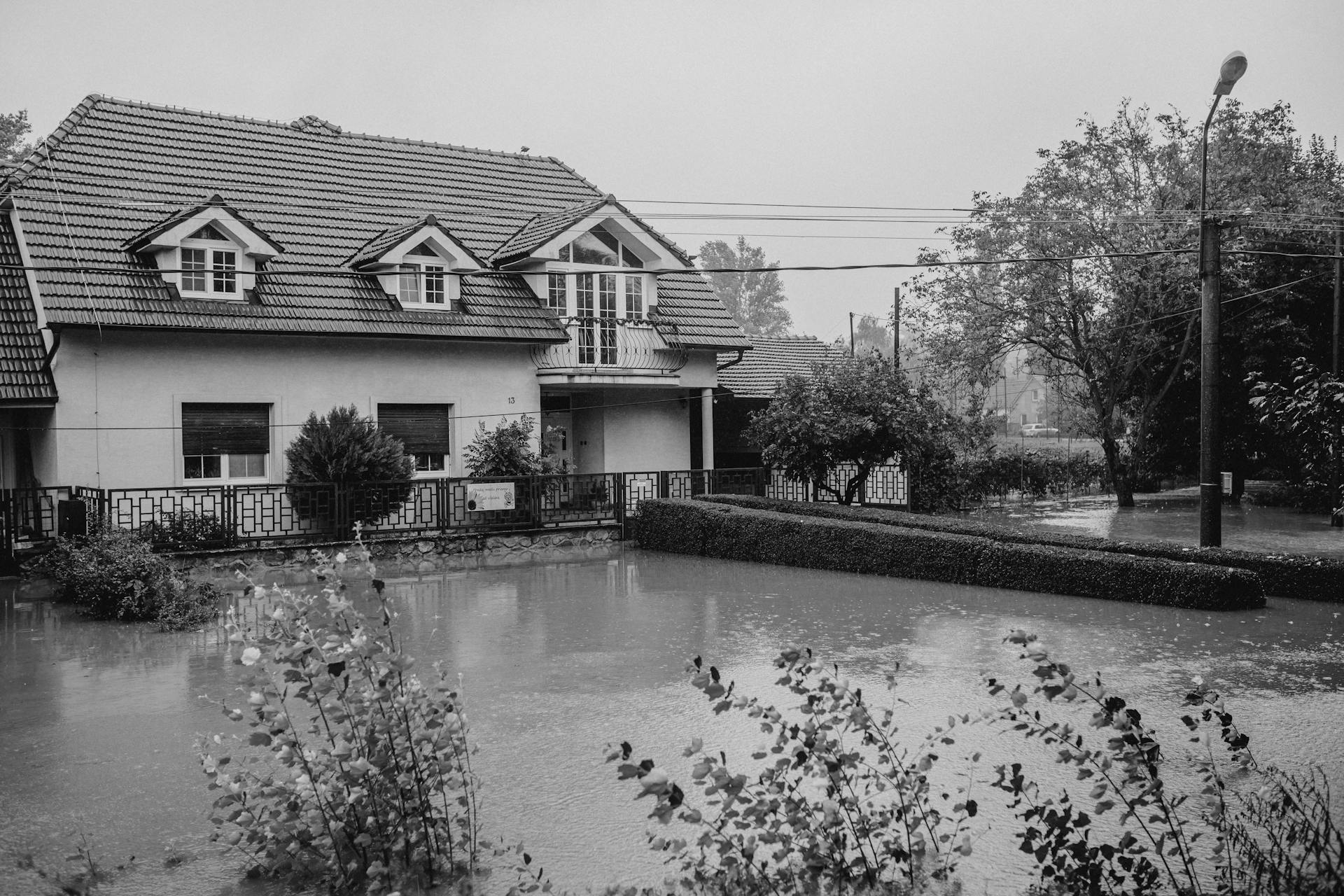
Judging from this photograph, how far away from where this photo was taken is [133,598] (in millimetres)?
14477

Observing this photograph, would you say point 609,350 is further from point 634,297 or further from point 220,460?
point 220,460

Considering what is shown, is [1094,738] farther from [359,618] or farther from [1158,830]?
[359,618]

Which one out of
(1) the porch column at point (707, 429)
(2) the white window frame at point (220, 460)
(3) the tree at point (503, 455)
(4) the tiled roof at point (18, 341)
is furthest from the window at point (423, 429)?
(1) the porch column at point (707, 429)

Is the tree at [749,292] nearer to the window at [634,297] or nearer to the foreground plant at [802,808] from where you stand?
the window at [634,297]

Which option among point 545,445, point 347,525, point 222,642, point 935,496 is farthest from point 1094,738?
point 935,496

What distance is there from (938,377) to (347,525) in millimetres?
21352

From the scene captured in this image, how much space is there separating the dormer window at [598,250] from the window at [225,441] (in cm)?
760

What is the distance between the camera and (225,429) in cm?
2094

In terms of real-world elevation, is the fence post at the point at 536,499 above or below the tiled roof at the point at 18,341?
below

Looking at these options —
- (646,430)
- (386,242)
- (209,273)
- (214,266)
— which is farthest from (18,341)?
(646,430)

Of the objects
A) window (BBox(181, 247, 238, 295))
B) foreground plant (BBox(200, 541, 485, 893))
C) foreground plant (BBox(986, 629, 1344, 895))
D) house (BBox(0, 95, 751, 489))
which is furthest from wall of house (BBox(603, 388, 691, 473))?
foreground plant (BBox(986, 629, 1344, 895))

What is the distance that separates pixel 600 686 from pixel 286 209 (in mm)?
17324

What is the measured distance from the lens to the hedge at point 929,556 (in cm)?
1458

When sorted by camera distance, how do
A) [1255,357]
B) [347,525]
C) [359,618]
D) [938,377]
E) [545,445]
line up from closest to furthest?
[359,618] < [347,525] < [545,445] < [1255,357] < [938,377]
